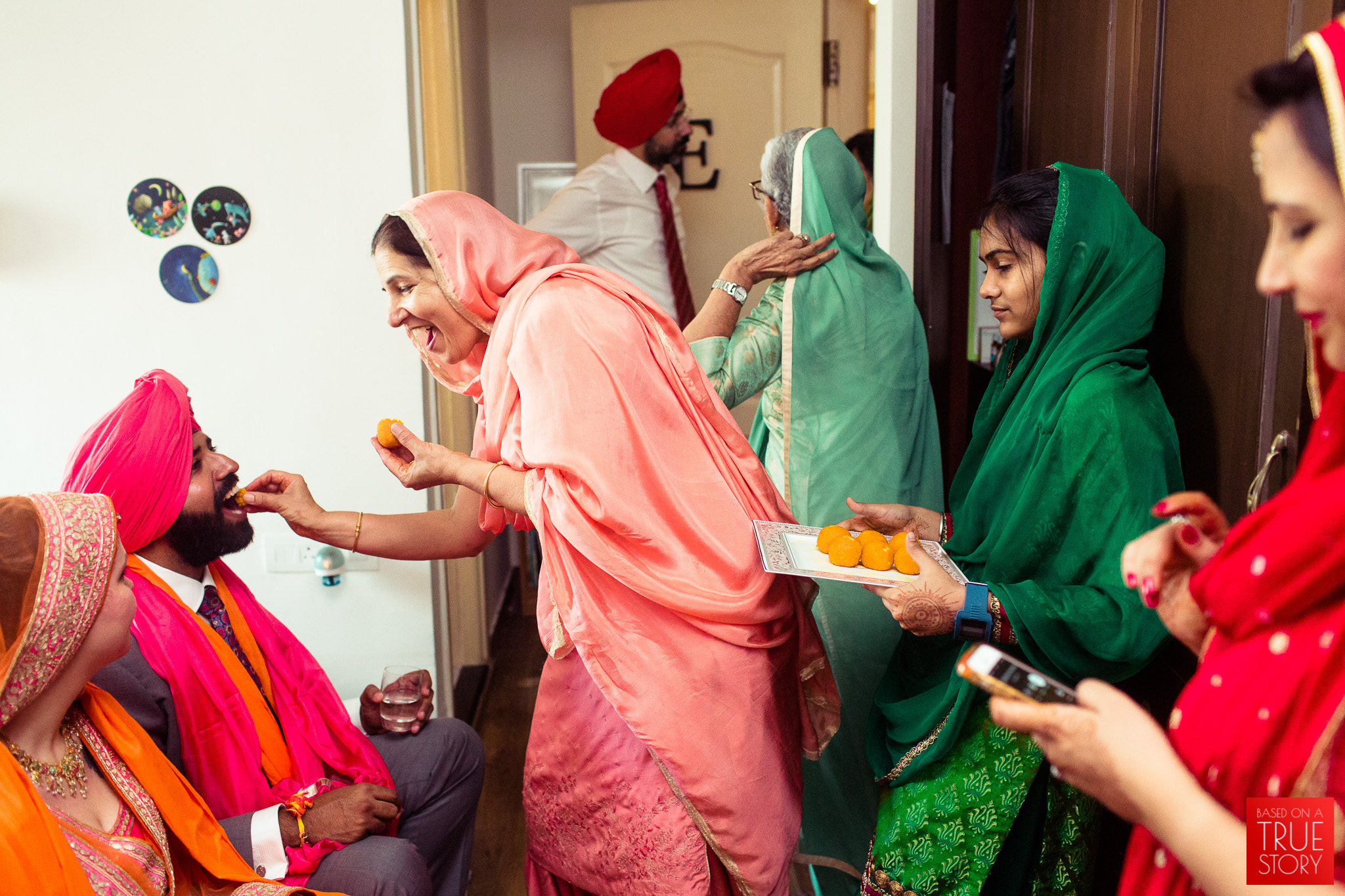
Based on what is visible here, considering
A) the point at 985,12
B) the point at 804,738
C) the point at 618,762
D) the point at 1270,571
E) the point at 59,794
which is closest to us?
the point at 1270,571

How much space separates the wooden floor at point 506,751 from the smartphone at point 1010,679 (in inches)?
65.0

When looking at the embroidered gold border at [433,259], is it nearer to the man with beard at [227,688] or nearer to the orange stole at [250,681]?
the man with beard at [227,688]

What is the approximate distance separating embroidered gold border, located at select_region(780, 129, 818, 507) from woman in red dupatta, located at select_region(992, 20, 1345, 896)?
3.85ft

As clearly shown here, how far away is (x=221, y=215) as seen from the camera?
200 centimetres

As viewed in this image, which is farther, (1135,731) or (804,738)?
(804,738)

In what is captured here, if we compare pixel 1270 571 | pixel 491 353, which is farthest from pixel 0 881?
pixel 1270 571

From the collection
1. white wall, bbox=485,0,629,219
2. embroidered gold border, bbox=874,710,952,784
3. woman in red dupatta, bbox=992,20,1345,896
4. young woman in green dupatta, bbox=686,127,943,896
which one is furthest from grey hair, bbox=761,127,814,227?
white wall, bbox=485,0,629,219

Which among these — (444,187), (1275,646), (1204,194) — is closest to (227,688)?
(1275,646)

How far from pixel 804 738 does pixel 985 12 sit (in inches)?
77.0

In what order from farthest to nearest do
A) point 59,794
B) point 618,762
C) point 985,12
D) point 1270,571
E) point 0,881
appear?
point 985,12
point 618,762
point 59,794
point 0,881
point 1270,571

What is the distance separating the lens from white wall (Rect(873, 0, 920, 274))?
7.41 ft

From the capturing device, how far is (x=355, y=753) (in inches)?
64.1

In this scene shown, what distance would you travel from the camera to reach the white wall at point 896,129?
2.26 m

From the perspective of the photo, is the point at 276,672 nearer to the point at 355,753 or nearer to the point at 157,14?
the point at 355,753
